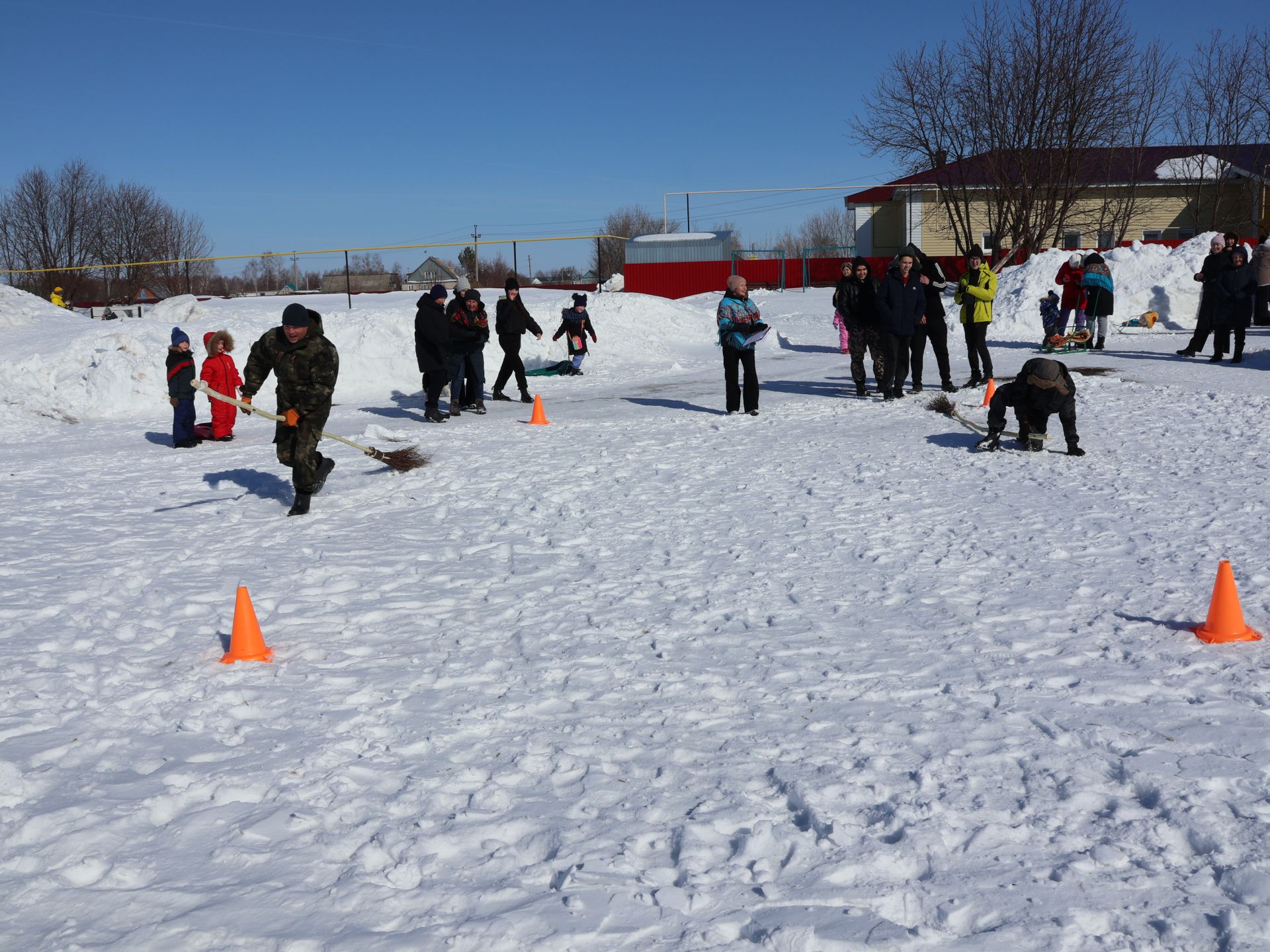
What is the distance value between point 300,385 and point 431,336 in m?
4.31

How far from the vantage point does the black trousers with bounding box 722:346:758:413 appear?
11.8 m

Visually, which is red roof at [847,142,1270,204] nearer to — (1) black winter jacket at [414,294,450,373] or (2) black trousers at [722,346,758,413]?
(2) black trousers at [722,346,758,413]

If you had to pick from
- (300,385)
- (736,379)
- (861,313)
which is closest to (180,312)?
(736,379)

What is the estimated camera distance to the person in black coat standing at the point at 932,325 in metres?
12.6

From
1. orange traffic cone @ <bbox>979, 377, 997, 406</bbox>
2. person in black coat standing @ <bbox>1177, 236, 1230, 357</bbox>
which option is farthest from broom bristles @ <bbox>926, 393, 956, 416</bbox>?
person in black coat standing @ <bbox>1177, 236, 1230, 357</bbox>

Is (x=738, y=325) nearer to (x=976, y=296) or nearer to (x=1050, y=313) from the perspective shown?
(x=976, y=296)

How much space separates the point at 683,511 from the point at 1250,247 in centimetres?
2321

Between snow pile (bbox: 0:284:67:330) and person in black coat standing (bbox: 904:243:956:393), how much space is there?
17.8 m

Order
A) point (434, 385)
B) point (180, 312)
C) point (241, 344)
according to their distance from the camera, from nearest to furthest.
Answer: point (434, 385)
point (241, 344)
point (180, 312)

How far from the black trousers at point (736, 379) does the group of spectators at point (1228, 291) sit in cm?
719

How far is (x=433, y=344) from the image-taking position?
496 inches

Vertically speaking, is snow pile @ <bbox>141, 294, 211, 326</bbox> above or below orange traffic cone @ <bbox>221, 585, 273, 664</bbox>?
above

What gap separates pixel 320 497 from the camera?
352 inches


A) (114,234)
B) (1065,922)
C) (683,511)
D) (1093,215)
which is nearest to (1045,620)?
(1065,922)
